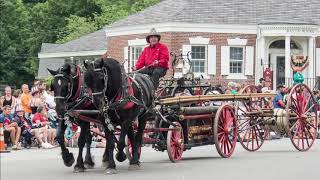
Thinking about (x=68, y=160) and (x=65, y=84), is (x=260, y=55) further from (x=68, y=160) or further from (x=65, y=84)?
(x=65, y=84)

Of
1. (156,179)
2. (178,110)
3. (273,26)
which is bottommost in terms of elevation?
(156,179)

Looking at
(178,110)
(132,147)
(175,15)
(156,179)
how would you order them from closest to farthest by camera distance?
1. (156,179)
2. (132,147)
3. (178,110)
4. (175,15)

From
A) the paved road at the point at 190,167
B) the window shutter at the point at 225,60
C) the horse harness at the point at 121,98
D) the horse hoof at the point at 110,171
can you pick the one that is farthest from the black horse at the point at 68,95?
the window shutter at the point at 225,60

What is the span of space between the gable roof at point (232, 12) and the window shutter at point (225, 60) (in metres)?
1.29

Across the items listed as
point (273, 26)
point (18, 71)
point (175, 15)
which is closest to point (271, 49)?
point (273, 26)

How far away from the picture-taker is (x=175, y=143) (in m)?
17.5

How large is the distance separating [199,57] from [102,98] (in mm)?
24632

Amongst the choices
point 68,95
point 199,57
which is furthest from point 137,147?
point 199,57

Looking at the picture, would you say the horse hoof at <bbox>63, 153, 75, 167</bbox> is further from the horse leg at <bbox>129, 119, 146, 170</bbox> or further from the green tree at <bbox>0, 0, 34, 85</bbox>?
the green tree at <bbox>0, 0, 34, 85</bbox>

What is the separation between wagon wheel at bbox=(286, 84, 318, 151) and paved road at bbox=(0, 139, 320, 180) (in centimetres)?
41

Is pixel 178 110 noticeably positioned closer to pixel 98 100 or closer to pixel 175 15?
pixel 98 100

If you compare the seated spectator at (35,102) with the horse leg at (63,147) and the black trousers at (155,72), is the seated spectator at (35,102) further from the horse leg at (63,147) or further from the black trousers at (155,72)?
the horse leg at (63,147)

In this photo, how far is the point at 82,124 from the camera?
15.9 metres

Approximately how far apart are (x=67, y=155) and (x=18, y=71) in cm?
5431
